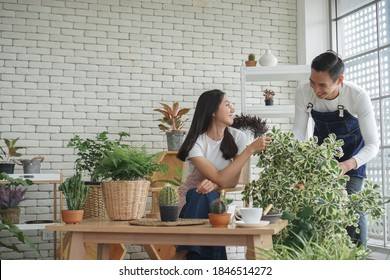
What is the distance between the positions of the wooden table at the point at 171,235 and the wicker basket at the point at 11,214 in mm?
2449

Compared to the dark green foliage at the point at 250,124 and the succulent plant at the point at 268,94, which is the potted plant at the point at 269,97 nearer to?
the succulent plant at the point at 268,94

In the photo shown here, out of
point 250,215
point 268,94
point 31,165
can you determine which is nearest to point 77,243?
point 250,215

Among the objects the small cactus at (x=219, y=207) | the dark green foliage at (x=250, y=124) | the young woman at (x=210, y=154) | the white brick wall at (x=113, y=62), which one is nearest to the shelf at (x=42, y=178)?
the white brick wall at (x=113, y=62)

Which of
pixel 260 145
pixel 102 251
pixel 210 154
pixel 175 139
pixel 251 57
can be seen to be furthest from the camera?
pixel 251 57

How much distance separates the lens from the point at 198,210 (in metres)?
3.10

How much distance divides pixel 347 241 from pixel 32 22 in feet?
12.0

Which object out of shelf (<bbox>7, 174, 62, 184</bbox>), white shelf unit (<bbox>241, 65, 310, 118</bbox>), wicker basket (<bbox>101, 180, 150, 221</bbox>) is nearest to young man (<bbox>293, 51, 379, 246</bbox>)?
wicker basket (<bbox>101, 180, 150, 221</bbox>)

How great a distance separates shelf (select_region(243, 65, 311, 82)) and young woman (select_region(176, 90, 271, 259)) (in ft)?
5.43

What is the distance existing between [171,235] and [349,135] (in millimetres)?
1396

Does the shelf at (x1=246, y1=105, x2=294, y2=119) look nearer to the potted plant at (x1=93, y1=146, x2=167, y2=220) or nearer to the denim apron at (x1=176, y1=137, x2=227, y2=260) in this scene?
the denim apron at (x1=176, y1=137, x2=227, y2=260)

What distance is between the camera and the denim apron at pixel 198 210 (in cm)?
295

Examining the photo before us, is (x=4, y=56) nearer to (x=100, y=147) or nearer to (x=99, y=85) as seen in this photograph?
(x=99, y=85)

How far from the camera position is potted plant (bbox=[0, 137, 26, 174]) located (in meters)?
4.70

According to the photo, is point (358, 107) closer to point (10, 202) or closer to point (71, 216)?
point (71, 216)
